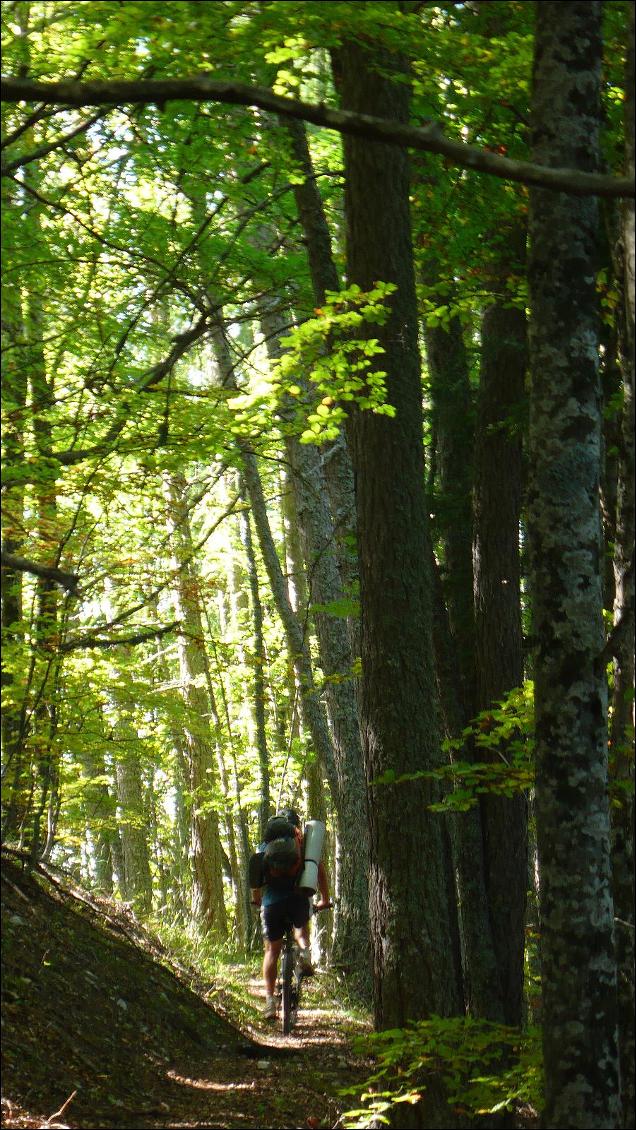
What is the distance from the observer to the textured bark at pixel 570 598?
384 cm

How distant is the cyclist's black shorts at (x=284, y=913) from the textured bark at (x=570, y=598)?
5.40 m

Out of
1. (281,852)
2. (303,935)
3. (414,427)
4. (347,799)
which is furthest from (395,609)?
(347,799)

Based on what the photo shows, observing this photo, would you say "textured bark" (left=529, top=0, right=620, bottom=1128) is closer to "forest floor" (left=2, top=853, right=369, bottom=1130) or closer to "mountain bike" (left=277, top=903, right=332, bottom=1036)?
"forest floor" (left=2, top=853, right=369, bottom=1130)

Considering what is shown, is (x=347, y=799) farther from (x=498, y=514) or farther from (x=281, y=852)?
(x=498, y=514)

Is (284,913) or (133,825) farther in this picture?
(133,825)

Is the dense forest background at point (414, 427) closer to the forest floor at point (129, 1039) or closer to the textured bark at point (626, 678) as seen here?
the textured bark at point (626, 678)

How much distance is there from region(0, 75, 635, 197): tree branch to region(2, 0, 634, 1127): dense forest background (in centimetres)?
1

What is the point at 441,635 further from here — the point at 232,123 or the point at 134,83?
the point at 134,83

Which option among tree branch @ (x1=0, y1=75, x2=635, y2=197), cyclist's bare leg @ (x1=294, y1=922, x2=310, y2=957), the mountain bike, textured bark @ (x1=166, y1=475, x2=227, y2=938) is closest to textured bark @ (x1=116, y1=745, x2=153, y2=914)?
textured bark @ (x1=166, y1=475, x2=227, y2=938)

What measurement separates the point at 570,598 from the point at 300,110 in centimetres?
205

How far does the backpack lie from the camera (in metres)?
9.03

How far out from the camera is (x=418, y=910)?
5.56m

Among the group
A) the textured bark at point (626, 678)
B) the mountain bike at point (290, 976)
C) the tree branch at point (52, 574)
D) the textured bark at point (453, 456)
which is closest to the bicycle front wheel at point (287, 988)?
the mountain bike at point (290, 976)

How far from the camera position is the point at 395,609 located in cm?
587
